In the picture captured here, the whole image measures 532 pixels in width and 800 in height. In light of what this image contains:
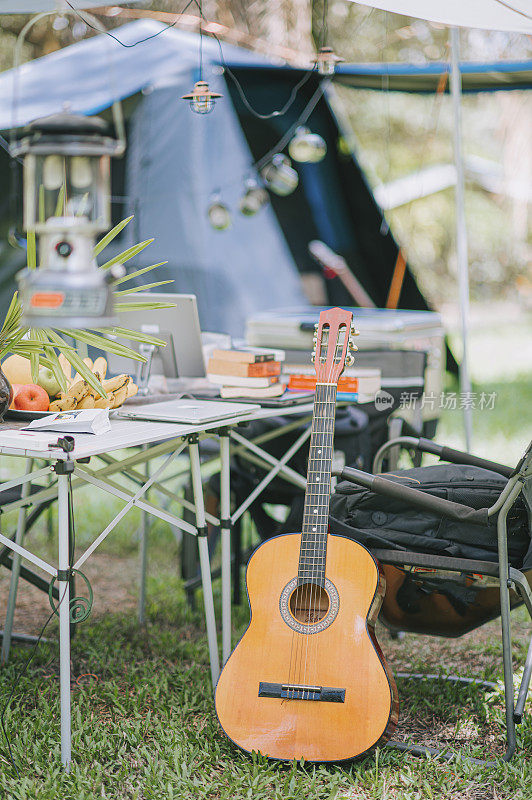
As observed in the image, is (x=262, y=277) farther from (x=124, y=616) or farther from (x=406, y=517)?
(x=406, y=517)

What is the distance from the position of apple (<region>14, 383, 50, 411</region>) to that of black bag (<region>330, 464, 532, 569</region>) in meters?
0.88

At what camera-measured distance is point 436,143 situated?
623 inches

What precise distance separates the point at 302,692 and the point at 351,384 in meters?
1.25

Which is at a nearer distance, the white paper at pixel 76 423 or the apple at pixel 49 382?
the white paper at pixel 76 423

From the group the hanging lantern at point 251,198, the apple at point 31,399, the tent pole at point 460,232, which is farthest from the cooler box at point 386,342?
the apple at point 31,399

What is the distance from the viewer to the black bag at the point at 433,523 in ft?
7.66

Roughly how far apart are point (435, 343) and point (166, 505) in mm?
1589

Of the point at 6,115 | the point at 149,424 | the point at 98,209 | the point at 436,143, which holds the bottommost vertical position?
the point at 149,424

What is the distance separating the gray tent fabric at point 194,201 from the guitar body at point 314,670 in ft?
10.3

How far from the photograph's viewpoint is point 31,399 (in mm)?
2586

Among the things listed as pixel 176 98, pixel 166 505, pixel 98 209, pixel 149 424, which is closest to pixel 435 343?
pixel 166 505

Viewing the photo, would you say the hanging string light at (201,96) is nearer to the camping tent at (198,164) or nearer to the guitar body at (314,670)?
the camping tent at (198,164)

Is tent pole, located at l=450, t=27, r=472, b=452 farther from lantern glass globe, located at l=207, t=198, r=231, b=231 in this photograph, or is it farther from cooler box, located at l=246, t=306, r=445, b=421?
lantern glass globe, located at l=207, t=198, r=231, b=231

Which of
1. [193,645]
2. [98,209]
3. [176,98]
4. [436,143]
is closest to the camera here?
[98,209]
